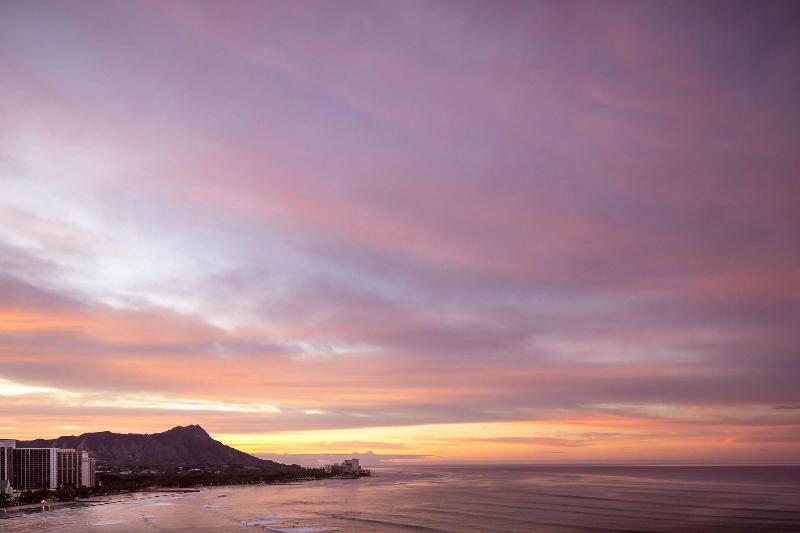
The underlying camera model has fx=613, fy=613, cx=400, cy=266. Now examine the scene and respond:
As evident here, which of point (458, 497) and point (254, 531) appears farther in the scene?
point (458, 497)

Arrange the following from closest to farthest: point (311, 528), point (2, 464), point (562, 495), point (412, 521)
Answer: point (311, 528) → point (412, 521) → point (562, 495) → point (2, 464)

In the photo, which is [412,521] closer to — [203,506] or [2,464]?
[203,506]

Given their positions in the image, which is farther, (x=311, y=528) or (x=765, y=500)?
(x=765, y=500)

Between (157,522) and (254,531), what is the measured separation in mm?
21235

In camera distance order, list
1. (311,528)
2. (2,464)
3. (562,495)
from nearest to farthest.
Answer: (311,528) → (562,495) → (2,464)

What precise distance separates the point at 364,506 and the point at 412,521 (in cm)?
3532

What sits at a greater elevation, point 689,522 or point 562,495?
point 689,522

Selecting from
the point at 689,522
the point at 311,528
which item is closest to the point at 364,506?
the point at 311,528

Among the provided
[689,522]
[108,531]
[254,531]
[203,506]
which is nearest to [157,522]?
[108,531]

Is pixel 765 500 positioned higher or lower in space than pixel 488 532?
lower

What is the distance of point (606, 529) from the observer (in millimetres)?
76750

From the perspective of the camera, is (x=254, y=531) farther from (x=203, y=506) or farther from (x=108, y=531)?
(x=203, y=506)

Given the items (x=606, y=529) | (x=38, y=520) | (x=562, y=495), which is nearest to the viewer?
(x=606, y=529)

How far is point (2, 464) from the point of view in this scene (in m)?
199
